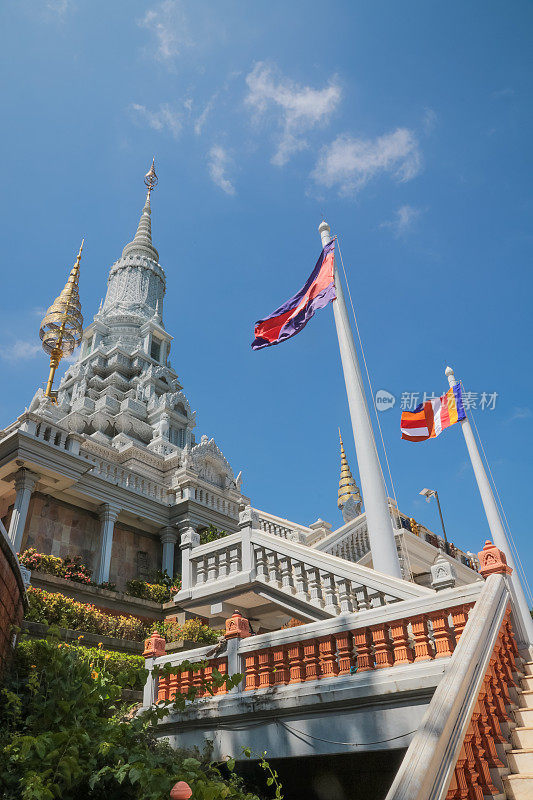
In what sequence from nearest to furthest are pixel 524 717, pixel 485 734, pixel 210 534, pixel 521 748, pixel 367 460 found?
1. pixel 485 734
2. pixel 521 748
3. pixel 524 717
4. pixel 367 460
5. pixel 210 534

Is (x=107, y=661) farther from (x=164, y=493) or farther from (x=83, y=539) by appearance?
(x=164, y=493)

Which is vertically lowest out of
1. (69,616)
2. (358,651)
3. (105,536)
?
(358,651)

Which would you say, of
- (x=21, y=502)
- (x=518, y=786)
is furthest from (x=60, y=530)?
(x=518, y=786)

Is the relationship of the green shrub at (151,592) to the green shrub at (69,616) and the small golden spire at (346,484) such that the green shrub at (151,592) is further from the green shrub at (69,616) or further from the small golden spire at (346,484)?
the small golden spire at (346,484)

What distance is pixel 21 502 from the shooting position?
17.5m

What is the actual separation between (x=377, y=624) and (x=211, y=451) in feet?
86.2

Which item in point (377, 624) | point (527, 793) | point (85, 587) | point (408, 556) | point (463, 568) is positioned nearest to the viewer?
point (527, 793)

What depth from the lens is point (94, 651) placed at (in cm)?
959

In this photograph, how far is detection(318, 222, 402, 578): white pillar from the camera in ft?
37.7

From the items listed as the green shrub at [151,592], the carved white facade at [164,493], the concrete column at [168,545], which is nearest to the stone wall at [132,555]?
the carved white facade at [164,493]

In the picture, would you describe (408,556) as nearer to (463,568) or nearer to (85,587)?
(463,568)

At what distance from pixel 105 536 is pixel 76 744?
14.4 meters

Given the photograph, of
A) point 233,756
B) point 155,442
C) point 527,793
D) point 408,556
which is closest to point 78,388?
point 155,442

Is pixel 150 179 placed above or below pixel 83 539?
above
